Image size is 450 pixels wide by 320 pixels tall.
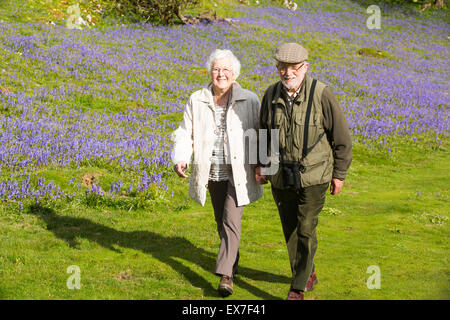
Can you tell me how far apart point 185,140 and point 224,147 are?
558mm

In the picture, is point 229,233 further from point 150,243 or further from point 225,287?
point 150,243

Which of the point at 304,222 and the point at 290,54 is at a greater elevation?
the point at 290,54

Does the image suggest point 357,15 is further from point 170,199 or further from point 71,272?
point 71,272

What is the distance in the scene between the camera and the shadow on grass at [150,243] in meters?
7.79

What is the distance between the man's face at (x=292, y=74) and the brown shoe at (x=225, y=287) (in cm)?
255

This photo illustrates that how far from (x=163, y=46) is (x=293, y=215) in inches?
948

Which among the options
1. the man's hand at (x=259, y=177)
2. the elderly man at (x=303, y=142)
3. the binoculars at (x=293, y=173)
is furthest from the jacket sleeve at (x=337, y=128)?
the man's hand at (x=259, y=177)

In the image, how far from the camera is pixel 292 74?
6.39m

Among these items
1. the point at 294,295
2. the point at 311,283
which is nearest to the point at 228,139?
the point at 294,295

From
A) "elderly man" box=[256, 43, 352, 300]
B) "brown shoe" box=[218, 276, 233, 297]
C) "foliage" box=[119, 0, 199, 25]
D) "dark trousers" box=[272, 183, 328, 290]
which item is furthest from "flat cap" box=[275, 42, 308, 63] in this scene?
"foliage" box=[119, 0, 199, 25]

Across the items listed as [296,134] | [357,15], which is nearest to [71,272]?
[296,134]

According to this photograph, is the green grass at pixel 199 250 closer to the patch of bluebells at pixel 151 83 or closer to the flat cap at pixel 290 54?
the patch of bluebells at pixel 151 83

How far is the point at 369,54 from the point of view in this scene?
3725 centimetres

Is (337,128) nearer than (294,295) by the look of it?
Yes
